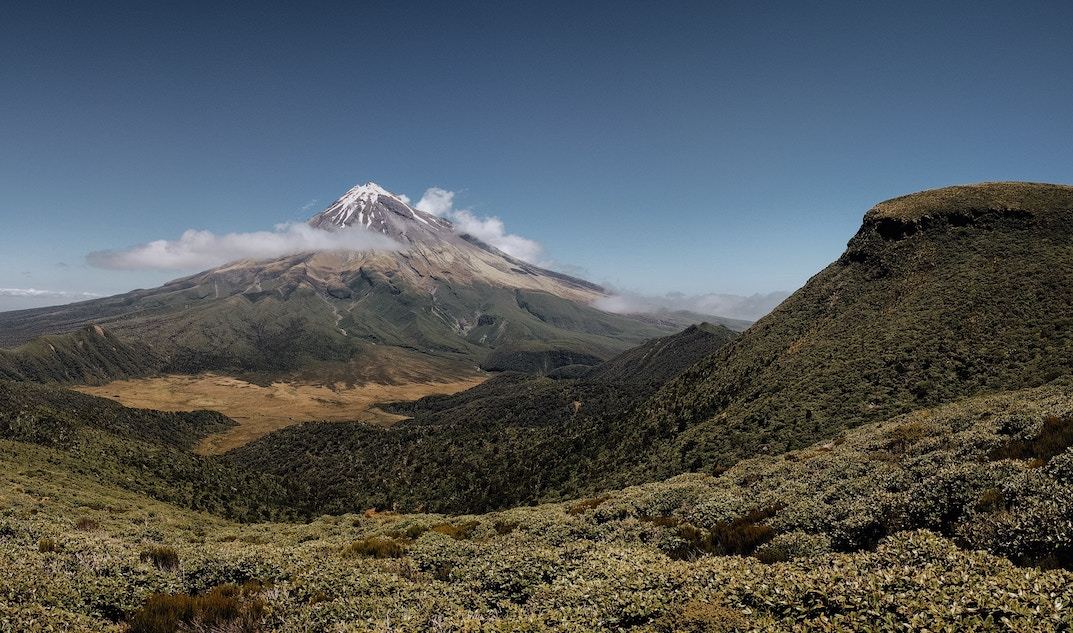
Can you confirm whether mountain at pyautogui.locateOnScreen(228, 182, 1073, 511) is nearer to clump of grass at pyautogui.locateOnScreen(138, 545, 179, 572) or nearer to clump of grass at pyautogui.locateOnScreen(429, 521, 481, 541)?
clump of grass at pyautogui.locateOnScreen(429, 521, 481, 541)

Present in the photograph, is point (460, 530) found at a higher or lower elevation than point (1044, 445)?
lower

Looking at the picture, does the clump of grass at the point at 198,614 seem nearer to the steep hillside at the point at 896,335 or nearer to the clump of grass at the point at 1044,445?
the clump of grass at the point at 1044,445

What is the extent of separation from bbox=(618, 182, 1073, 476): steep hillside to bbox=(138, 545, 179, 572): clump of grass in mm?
50636

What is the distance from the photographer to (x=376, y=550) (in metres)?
19.3

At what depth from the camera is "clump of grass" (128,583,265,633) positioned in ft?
38.3

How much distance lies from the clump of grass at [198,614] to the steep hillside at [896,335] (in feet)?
167

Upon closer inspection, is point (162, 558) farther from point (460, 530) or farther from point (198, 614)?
point (460, 530)

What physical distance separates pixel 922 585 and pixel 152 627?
17305 mm

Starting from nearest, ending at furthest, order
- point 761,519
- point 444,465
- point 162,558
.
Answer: point 162,558 < point 761,519 < point 444,465

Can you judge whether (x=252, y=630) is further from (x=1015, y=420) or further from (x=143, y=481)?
(x=143, y=481)

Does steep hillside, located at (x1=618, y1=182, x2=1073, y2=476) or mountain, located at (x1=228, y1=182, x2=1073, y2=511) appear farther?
mountain, located at (x1=228, y1=182, x2=1073, y2=511)

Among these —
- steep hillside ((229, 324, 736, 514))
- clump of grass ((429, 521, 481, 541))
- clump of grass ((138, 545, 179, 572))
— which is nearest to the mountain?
steep hillside ((229, 324, 736, 514))

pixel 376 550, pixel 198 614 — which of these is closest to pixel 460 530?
pixel 376 550

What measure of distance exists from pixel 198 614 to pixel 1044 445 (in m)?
29.9
